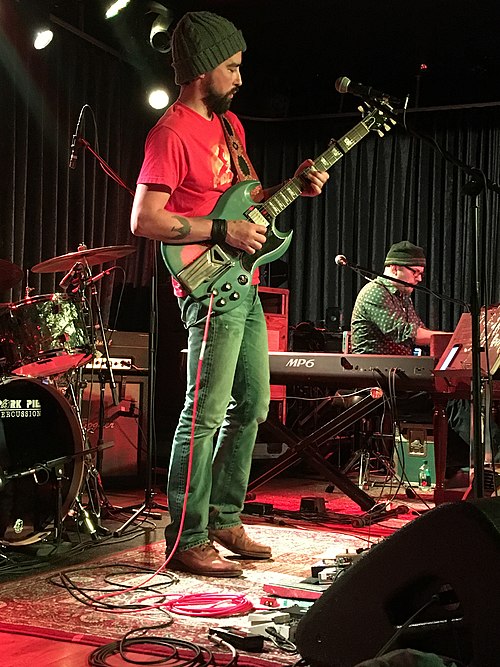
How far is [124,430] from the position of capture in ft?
17.9

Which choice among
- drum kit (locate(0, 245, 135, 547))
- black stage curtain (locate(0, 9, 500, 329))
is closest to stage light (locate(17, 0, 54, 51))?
black stage curtain (locate(0, 9, 500, 329))

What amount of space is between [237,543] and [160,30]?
315cm

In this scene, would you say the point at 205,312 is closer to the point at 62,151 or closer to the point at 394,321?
the point at 394,321

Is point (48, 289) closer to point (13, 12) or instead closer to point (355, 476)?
point (13, 12)

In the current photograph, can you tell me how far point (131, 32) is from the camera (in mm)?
5211

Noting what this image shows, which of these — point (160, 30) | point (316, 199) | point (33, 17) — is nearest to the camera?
point (160, 30)

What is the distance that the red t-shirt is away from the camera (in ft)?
9.21

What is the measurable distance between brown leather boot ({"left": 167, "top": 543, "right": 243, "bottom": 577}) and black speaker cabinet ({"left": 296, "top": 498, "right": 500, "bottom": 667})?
4.18 feet

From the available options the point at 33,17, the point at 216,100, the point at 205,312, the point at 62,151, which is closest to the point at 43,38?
the point at 33,17

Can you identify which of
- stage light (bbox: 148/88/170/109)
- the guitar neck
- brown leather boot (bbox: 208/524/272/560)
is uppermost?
stage light (bbox: 148/88/170/109)

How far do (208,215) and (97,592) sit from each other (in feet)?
4.13

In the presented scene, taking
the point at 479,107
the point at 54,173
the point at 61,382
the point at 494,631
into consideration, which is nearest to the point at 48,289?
A: the point at 54,173

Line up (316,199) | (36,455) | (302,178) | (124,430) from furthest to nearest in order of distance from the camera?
(316,199)
(124,430)
(36,455)
(302,178)

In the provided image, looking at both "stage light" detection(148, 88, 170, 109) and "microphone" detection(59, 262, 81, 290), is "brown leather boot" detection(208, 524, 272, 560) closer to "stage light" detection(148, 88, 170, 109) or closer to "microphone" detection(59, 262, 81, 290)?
"microphone" detection(59, 262, 81, 290)
